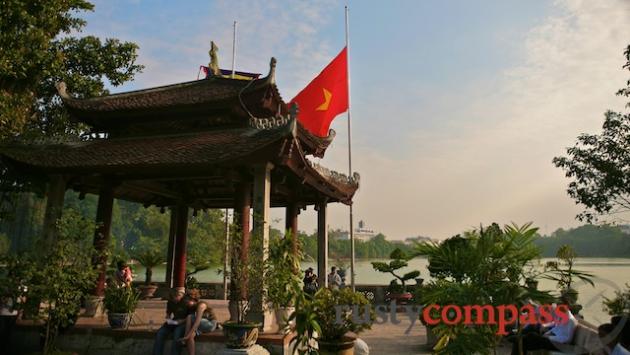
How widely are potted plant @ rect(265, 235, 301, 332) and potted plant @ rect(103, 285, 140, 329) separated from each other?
10.9ft

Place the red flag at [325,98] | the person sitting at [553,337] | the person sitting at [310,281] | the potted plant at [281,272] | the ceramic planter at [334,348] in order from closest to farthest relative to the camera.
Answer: the person sitting at [553,337], the ceramic planter at [334,348], the potted plant at [281,272], the person sitting at [310,281], the red flag at [325,98]

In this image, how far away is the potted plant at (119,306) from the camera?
30.6 feet

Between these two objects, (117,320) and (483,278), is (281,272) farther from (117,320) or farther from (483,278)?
(483,278)

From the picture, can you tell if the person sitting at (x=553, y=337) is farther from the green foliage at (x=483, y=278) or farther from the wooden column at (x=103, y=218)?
the wooden column at (x=103, y=218)

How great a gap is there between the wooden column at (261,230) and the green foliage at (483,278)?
4060 mm

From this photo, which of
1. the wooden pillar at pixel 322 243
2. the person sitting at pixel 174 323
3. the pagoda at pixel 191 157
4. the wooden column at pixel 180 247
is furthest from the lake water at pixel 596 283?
the wooden pillar at pixel 322 243

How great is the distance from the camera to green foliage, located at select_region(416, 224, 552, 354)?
201 inches

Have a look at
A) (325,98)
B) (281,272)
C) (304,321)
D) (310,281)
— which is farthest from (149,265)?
(304,321)

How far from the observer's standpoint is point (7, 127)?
13.4 meters

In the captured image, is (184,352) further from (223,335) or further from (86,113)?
(86,113)

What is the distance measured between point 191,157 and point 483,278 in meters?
7.47

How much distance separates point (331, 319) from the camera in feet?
26.6

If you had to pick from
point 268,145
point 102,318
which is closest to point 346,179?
→ point 268,145

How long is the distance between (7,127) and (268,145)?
31.2 feet
